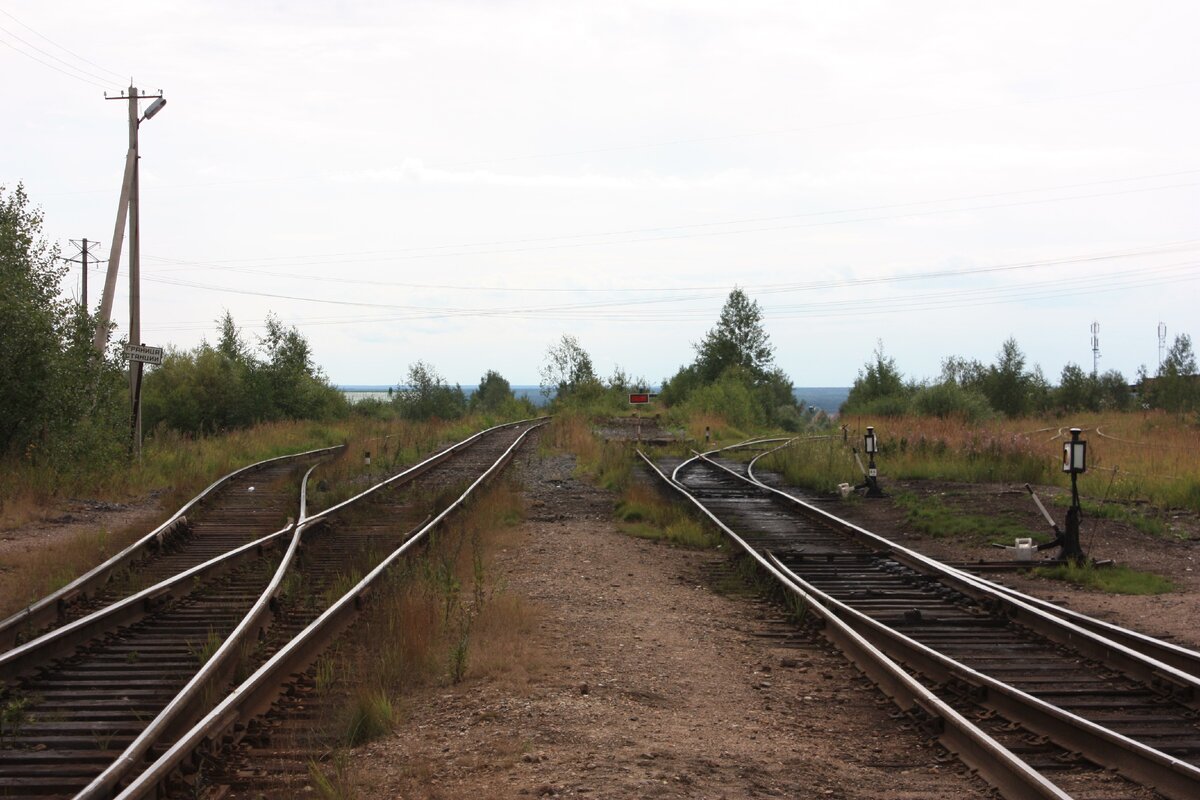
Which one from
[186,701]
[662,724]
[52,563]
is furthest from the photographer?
[52,563]

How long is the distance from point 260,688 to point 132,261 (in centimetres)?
1980

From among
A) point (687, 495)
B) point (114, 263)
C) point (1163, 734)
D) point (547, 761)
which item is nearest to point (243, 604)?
point (547, 761)

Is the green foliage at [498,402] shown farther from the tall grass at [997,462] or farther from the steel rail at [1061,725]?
the steel rail at [1061,725]

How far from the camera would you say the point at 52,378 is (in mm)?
18922

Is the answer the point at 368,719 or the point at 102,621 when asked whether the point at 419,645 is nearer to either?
the point at 368,719

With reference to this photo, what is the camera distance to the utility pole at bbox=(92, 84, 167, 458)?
71.0 feet

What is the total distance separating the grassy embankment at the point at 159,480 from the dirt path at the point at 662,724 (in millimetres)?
5147

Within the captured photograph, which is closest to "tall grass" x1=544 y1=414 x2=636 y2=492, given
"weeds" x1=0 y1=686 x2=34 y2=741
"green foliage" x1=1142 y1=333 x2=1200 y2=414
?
"weeds" x1=0 y1=686 x2=34 y2=741

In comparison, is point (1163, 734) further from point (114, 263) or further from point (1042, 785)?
point (114, 263)

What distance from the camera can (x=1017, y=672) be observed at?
746cm

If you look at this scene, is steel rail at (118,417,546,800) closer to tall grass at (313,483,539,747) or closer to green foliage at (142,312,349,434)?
tall grass at (313,483,539,747)

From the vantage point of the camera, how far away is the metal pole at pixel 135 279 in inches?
892

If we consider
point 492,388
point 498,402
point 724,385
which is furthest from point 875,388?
point 492,388

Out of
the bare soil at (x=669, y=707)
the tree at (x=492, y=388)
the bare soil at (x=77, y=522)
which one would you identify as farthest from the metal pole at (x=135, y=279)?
the tree at (x=492, y=388)
